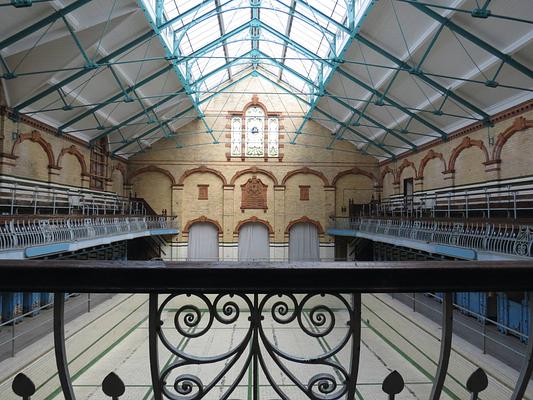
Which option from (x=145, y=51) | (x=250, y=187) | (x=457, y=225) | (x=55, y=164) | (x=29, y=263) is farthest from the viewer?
(x=250, y=187)

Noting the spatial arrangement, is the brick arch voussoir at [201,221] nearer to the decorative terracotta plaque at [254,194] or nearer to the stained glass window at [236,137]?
the decorative terracotta plaque at [254,194]

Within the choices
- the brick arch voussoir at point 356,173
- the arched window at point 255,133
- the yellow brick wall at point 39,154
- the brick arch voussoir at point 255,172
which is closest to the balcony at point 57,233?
the yellow brick wall at point 39,154

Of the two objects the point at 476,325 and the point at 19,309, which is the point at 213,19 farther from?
the point at 476,325

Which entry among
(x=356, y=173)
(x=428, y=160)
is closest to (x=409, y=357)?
(x=428, y=160)

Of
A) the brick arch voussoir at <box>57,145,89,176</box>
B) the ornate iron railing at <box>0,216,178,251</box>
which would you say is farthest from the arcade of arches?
the ornate iron railing at <box>0,216,178,251</box>

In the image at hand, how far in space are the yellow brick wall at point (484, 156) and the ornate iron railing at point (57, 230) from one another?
1405 centimetres

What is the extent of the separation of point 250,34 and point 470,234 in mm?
13653

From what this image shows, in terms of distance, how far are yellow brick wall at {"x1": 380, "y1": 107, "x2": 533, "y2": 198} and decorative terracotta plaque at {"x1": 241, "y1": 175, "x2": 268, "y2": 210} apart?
8.94 metres

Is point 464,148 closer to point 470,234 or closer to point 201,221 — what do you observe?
point 470,234

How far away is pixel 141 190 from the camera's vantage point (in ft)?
75.2

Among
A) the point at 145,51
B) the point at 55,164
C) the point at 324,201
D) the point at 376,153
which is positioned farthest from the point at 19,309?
the point at 376,153

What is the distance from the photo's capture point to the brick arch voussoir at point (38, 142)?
41.9 feet

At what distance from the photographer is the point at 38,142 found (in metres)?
14.1

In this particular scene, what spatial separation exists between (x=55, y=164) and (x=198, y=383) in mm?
16539
